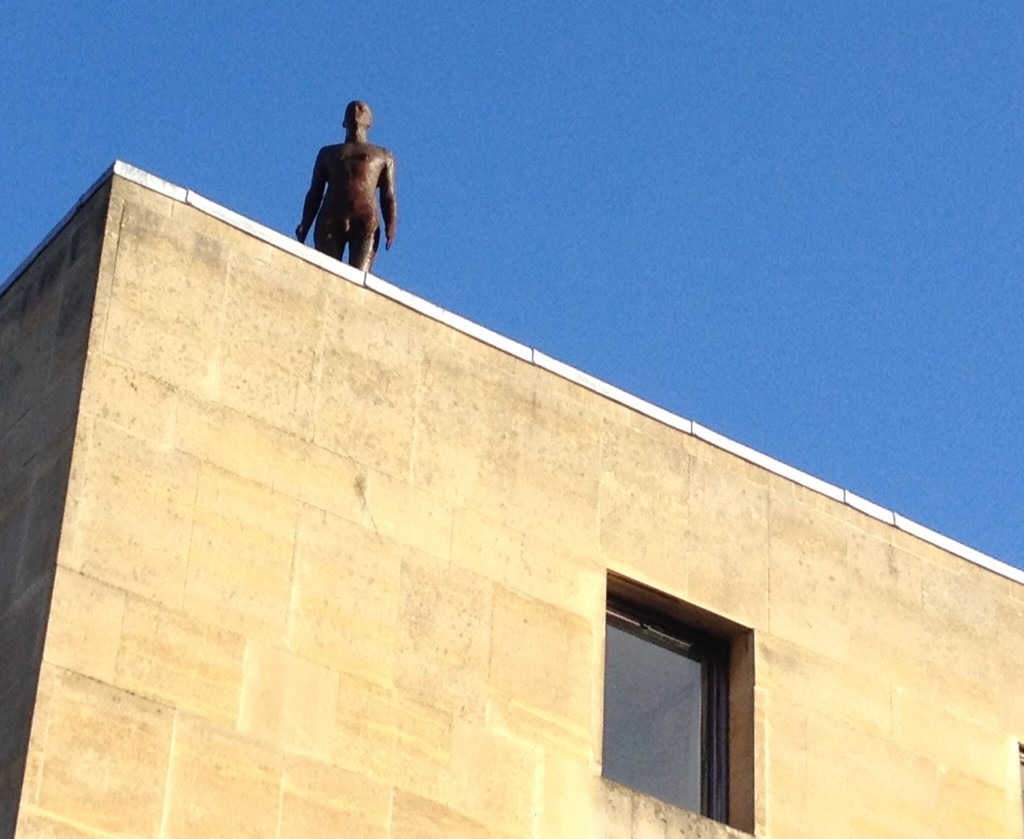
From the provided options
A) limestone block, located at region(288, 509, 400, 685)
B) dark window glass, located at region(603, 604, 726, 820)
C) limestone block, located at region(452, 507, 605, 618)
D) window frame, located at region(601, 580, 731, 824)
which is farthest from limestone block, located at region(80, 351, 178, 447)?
dark window glass, located at region(603, 604, 726, 820)

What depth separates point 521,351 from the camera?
23.6 meters

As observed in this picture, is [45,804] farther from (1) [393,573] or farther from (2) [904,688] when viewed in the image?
(2) [904,688]

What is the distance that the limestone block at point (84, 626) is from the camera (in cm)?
2008

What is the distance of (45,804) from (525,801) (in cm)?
380

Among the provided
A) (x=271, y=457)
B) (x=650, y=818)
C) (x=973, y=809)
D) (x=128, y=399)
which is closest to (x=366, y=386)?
(x=271, y=457)

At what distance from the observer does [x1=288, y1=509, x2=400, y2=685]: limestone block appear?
2138 centimetres

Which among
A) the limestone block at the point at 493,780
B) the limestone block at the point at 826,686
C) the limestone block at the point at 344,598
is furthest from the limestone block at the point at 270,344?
the limestone block at the point at 826,686

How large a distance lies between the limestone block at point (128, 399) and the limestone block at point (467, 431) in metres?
2.03

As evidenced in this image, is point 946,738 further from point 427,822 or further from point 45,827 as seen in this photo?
point 45,827

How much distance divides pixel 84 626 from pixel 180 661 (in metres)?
0.72

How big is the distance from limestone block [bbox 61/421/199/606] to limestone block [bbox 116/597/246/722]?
19 cm

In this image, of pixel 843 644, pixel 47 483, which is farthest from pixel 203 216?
pixel 843 644

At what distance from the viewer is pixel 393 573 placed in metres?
22.0

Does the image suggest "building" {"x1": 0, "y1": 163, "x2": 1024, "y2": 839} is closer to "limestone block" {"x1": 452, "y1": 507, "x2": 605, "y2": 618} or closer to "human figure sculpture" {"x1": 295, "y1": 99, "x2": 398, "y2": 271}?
"limestone block" {"x1": 452, "y1": 507, "x2": 605, "y2": 618}
